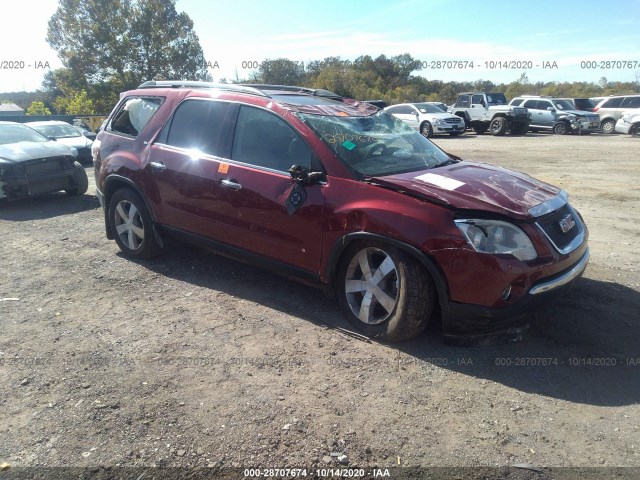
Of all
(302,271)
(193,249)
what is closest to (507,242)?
(302,271)

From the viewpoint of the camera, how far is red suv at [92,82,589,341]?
3375 mm

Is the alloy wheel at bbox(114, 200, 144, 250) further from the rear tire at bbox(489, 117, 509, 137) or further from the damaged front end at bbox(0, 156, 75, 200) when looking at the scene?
the rear tire at bbox(489, 117, 509, 137)

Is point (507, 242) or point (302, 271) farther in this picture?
point (302, 271)

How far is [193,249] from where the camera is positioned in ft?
19.6

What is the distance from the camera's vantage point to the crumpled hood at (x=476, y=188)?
3.44 m

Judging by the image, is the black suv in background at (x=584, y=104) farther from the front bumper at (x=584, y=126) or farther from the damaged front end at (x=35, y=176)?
the damaged front end at (x=35, y=176)

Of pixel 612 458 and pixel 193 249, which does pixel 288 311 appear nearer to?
pixel 193 249

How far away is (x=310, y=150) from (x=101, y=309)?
Result: 2267 mm

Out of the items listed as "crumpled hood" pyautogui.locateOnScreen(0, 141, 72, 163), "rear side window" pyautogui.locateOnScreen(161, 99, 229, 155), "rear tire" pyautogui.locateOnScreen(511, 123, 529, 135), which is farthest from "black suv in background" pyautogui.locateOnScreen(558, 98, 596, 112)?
"rear side window" pyautogui.locateOnScreen(161, 99, 229, 155)

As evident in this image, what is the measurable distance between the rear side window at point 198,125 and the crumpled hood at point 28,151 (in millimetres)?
5015

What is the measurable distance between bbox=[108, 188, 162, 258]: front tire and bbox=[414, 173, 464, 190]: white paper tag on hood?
290 centimetres

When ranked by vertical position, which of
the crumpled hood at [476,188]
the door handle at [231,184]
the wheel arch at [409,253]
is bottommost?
the wheel arch at [409,253]

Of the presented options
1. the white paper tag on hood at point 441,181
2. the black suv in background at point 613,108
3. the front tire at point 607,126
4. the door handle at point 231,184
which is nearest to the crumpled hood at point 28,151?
the door handle at point 231,184

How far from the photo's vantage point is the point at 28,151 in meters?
8.94
